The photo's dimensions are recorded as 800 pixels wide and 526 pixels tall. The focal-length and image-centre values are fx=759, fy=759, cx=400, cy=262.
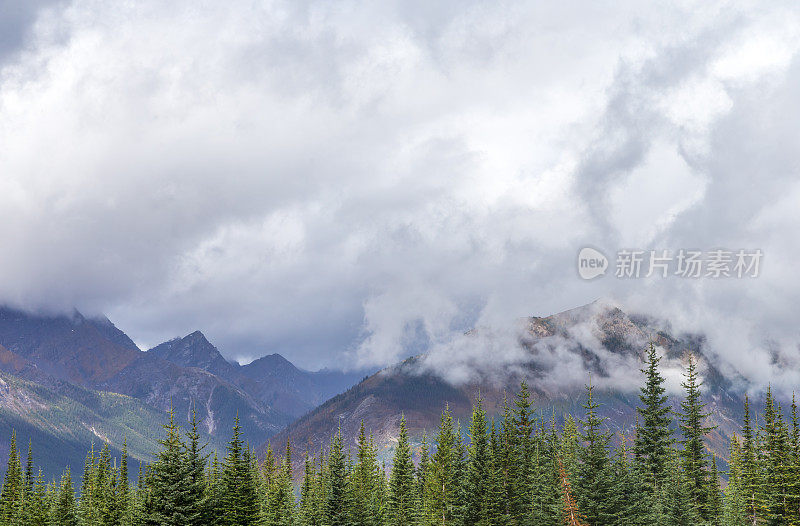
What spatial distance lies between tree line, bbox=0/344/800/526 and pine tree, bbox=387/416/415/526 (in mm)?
240

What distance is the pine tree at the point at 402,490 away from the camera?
9606 cm

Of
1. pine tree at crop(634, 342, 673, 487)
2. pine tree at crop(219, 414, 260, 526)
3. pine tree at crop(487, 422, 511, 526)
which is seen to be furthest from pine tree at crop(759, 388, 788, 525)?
pine tree at crop(219, 414, 260, 526)

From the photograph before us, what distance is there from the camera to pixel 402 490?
10662 cm

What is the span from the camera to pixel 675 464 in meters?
82.6

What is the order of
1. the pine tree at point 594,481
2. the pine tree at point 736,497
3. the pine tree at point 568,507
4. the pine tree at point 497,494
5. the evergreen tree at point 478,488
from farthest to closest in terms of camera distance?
the pine tree at point 736,497
the evergreen tree at point 478,488
the pine tree at point 497,494
the pine tree at point 594,481
the pine tree at point 568,507

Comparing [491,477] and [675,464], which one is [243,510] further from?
[675,464]

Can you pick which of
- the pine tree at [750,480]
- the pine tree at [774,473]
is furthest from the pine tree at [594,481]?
the pine tree at [774,473]

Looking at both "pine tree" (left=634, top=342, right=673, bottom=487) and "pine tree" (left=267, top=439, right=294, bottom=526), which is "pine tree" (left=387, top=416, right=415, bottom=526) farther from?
"pine tree" (left=634, top=342, right=673, bottom=487)

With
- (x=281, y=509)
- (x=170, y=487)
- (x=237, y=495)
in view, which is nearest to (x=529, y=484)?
(x=237, y=495)

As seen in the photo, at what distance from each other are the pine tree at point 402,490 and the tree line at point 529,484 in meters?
0.24

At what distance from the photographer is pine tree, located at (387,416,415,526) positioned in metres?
96.1

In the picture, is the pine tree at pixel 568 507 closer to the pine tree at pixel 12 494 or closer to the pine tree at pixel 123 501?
the pine tree at pixel 123 501

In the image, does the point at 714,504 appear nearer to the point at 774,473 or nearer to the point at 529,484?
the point at 774,473

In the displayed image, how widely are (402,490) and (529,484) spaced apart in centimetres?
3219
